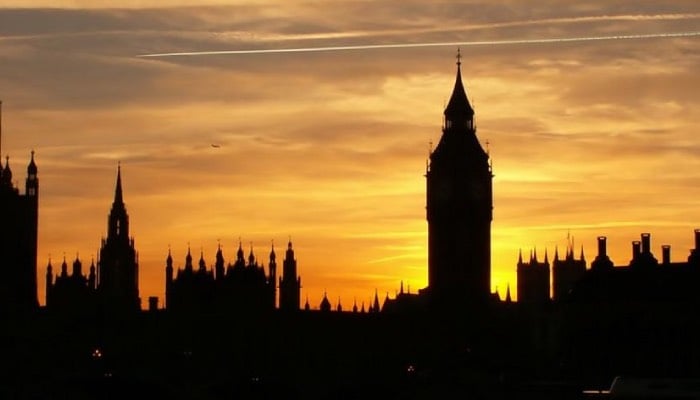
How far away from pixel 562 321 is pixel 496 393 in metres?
65.2

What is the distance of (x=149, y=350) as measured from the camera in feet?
472

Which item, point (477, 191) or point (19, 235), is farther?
point (477, 191)

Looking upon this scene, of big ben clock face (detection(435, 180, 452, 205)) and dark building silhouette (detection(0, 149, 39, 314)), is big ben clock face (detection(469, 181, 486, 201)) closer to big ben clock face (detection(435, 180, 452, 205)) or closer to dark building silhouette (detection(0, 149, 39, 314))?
big ben clock face (detection(435, 180, 452, 205))

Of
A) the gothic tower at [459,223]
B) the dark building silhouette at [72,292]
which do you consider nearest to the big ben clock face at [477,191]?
the gothic tower at [459,223]

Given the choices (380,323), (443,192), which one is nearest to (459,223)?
(443,192)

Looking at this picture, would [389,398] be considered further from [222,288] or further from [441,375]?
[222,288]

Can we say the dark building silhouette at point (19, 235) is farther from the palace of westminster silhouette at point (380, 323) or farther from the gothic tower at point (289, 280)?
the gothic tower at point (289, 280)

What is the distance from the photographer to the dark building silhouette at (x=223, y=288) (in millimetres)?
173000

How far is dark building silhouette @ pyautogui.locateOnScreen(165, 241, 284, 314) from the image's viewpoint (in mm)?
173000

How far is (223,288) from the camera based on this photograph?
18112 cm

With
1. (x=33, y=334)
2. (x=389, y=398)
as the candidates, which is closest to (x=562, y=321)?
(x=33, y=334)

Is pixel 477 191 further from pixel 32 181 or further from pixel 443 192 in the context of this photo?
pixel 32 181

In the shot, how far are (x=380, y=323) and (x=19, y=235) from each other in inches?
1203

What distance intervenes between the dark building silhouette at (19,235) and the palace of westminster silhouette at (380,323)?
16cm
